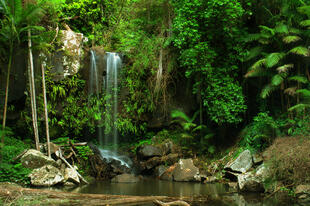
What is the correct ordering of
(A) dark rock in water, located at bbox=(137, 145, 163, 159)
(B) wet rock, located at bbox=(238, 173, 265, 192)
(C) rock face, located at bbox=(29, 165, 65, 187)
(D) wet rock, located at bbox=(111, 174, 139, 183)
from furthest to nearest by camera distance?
(A) dark rock in water, located at bbox=(137, 145, 163, 159), (D) wet rock, located at bbox=(111, 174, 139, 183), (C) rock face, located at bbox=(29, 165, 65, 187), (B) wet rock, located at bbox=(238, 173, 265, 192)

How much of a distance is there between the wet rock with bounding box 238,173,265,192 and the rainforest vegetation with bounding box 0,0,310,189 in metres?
2.11

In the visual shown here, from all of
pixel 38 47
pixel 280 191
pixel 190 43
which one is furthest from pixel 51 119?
pixel 280 191

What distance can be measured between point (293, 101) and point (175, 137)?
4850mm

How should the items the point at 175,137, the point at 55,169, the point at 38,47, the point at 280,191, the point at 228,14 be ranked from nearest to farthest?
the point at 280,191, the point at 55,169, the point at 38,47, the point at 228,14, the point at 175,137

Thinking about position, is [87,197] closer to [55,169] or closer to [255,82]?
[55,169]

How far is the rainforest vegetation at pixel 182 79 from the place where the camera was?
947cm

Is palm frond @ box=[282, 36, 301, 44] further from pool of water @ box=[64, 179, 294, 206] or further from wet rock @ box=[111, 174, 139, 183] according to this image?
wet rock @ box=[111, 174, 139, 183]

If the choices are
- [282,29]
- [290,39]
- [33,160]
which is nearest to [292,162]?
[290,39]

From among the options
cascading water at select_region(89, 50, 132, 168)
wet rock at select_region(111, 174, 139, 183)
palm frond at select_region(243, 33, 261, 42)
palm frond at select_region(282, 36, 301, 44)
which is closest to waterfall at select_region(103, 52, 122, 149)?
cascading water at select_region(89, 50, 132, 168)

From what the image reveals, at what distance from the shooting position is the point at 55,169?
8.92 m

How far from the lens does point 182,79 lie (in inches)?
510

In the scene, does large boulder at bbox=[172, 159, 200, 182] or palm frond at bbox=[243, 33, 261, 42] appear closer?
large boulder at bbox=[172, 159, 200, 182]

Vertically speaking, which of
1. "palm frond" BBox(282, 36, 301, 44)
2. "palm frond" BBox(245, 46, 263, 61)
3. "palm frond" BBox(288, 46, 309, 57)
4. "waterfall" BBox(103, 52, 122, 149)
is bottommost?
"waterfall" BBox(103, 52, 122, 149)

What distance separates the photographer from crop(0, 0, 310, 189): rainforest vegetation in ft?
31.1
